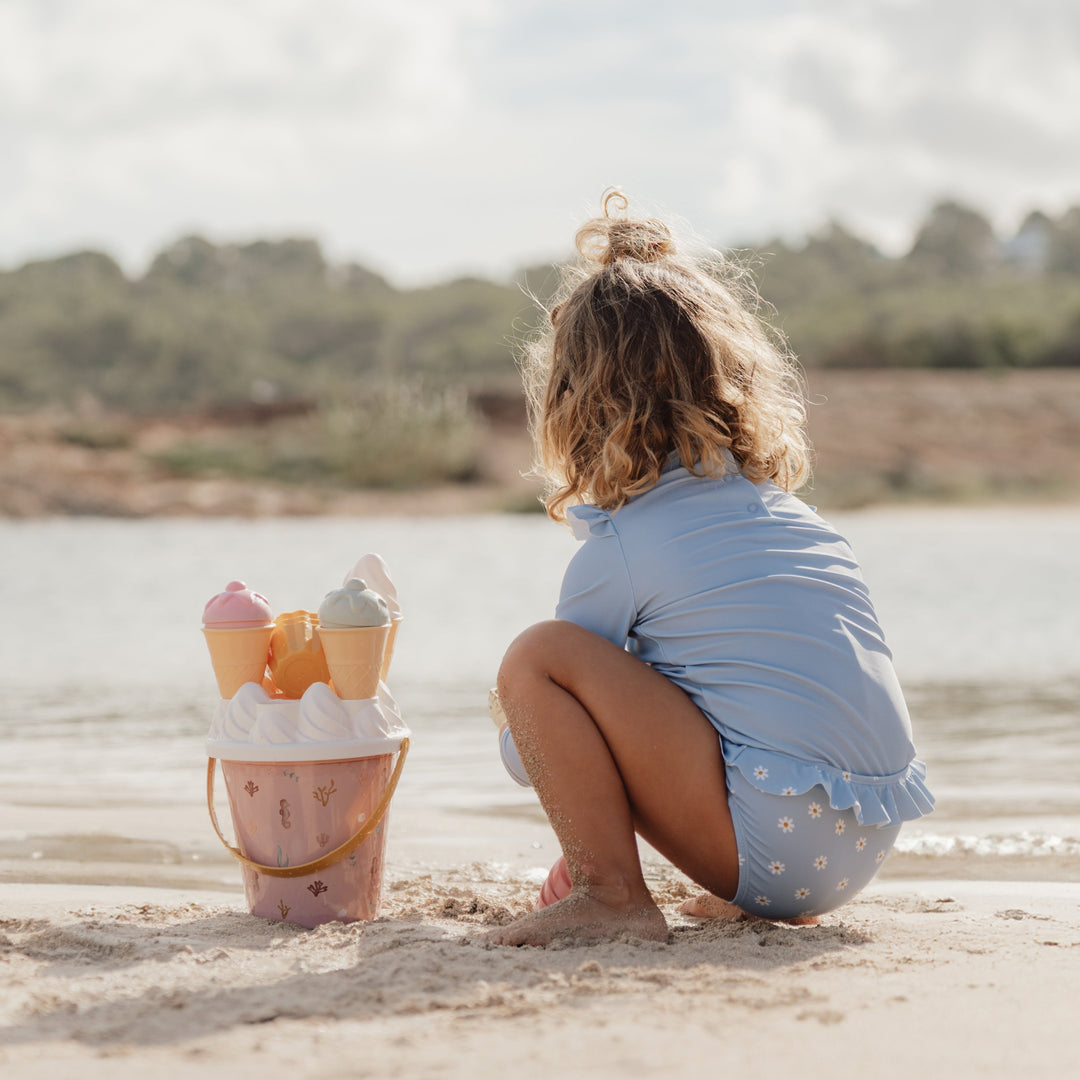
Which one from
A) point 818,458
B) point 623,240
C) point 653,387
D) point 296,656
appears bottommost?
point 818,458

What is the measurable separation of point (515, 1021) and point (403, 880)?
1.08 metres

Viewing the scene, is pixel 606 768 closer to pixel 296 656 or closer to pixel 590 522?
pixel 590 522

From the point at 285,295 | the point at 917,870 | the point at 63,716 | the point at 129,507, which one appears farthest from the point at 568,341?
the point at 285,295

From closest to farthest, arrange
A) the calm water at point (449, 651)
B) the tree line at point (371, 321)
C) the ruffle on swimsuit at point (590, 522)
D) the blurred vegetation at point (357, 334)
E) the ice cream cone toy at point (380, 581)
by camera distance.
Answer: the ruffle on swimsuit at point (590, 522) → the ice cream cone toy at point (380, 581) → the calm water at point (449, 651) → the blurred vegetation at point (357, 334) → the tree line at point (371, 321)

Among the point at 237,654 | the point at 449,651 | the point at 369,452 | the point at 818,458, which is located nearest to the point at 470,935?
the point at 237,654

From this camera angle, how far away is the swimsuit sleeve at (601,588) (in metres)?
2.12

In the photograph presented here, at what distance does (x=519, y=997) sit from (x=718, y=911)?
0.64 metres

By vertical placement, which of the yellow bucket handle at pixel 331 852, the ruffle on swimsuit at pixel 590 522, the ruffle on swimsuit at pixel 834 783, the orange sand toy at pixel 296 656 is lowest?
the yellow bucket handle at pixel 331 852

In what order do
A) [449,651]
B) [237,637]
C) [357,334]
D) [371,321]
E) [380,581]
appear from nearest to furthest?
[237,637]
[380,581]
[449,651]
[357,334]
[371,321]

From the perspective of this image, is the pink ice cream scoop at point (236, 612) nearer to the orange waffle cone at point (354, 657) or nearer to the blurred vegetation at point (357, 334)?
the orange waffle cone at point (354, 657)

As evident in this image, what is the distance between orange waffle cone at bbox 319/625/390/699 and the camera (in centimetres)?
225

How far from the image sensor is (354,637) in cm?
225

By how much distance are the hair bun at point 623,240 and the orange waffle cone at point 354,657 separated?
745 millimetres

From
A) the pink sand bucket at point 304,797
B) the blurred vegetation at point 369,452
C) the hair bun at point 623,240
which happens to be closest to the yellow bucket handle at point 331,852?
the pink sand bucket at point 304,797
